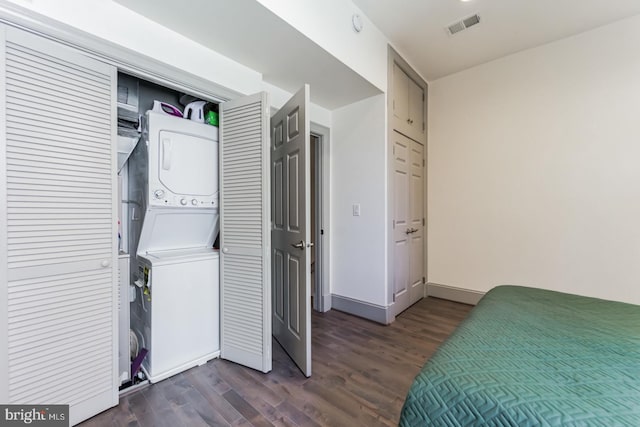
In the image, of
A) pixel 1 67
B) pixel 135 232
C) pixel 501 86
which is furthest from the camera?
pixel 501 86

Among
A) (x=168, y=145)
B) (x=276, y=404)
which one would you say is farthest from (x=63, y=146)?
(x=276, y=404)

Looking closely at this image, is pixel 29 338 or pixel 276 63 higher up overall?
pixel 276 63

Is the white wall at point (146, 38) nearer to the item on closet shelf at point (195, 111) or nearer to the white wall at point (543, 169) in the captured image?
the item on closet shelf at point (195, 111)

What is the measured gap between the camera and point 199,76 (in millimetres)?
1931

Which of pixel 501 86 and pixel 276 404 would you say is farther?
pixel 501 86

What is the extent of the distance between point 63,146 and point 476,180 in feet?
12.3

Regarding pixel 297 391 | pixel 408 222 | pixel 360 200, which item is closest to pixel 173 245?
pixel 297 391

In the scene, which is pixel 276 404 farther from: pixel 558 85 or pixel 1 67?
pixel 558 85

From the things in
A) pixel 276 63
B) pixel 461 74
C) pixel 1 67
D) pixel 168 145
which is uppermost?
pixel 461 74

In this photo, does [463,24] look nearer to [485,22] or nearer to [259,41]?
[485,22]

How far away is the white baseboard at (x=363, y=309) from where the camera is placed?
2787 millimetres

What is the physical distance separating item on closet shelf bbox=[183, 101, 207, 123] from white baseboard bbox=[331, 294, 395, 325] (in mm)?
2342

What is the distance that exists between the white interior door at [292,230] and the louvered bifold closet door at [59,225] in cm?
113

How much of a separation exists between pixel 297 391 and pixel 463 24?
336cm
